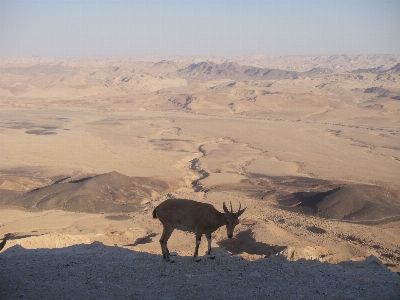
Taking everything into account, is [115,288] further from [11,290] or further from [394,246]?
[394,246]

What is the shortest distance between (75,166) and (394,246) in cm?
2611

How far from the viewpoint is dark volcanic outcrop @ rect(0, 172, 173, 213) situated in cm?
2381

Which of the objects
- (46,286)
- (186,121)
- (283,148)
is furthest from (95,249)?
(186,121)

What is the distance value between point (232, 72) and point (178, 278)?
156 metres

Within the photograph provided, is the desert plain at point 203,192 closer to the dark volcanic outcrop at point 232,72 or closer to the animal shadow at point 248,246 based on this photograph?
the animal shadow at point 248,246

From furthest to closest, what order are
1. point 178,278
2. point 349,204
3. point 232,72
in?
1. point 232,72
2. point 349,204
3. point 178,278

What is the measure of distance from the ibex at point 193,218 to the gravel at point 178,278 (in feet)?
2.30

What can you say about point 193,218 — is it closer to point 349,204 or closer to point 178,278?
point 178,278

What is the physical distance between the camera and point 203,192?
90.9 ft

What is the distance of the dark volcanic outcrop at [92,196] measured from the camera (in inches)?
938

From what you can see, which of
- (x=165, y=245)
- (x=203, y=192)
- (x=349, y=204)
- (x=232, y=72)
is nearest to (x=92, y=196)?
(x=203, y=192)

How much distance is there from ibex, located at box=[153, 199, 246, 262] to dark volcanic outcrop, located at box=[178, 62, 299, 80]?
14274 centimetres

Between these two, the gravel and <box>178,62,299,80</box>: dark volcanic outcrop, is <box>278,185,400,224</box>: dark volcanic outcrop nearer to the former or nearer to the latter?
the gravel

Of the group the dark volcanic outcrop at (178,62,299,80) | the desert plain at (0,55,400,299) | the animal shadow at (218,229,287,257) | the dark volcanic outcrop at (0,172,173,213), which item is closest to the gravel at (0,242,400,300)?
the desert plain at (0,55,400,299)
